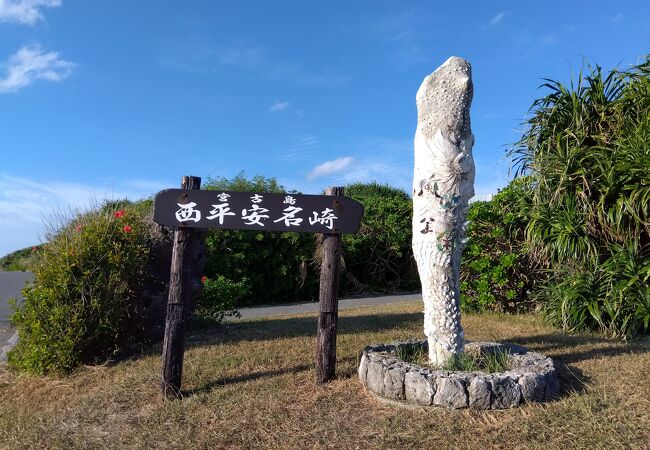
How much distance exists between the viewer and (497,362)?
4480 mm

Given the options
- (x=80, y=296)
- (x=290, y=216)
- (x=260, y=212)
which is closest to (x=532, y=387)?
(x=290, y=216)

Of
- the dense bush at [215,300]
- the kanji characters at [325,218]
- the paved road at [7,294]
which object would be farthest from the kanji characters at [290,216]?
the paved road at [7,294]

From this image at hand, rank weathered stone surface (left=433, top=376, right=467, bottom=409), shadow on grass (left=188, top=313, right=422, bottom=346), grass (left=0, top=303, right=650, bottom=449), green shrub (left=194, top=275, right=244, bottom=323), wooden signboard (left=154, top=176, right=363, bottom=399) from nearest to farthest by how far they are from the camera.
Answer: grass (left=0, top=303, right=650, bottom=449) < weathered stone surface (left=433, top=376, right=467, bottom=409) < wooden signboard (left=154, top=176, right=363, bottom=399) < shadow on grass (left=188, top=313, right=422, bottom=346) < green shrub (left=194, top=275, right=244, bottom=323)

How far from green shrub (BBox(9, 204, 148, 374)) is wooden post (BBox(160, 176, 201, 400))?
1.31 metres

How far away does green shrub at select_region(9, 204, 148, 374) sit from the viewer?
543 cm

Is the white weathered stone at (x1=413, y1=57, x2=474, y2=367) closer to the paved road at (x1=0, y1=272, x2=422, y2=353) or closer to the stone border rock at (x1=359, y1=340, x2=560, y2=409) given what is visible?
the stone border rock at (x1=359, y1=340, x2=560, y2=409)

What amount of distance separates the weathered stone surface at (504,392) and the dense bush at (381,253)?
26.6 feet

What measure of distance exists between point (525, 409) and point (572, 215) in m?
3.82

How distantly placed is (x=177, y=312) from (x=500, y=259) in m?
5.17

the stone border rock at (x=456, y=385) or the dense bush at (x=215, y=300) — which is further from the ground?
the dense bush at (x=215, y=300)

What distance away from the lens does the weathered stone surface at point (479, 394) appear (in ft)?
12.6

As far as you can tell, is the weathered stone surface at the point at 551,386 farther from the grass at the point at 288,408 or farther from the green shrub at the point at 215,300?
the green shrub at the point at 215,300

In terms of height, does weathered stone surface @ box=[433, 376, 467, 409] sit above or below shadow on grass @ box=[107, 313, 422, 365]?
below

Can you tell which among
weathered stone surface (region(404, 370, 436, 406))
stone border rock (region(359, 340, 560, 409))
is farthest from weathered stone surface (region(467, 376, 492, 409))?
weathered stone surface (region(404, 370, 436, 406))
